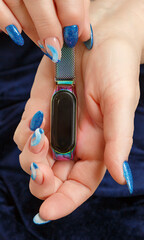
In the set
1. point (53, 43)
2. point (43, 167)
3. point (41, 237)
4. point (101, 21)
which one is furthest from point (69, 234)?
point (101, 21)

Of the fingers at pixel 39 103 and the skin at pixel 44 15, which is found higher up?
the skin at pixel 44 15

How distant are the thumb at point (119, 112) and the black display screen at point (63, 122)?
15 cm

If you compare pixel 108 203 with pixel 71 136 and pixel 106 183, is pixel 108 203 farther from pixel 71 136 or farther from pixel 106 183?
pixel 71 136

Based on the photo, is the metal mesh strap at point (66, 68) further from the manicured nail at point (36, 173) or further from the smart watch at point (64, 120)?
the manicured nail at point (36, 173)

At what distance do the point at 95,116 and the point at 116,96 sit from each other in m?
0.12

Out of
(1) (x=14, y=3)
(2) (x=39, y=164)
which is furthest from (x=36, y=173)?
(1) (x=14, y=3)

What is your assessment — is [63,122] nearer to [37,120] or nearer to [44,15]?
[37,120]

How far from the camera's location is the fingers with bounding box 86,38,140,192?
2.31 feet

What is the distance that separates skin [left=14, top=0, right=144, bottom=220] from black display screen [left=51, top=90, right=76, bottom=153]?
0.13 feet

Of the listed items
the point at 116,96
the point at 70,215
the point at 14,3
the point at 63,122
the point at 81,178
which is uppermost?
the point at 14,3

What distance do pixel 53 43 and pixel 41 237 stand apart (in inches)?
29.7

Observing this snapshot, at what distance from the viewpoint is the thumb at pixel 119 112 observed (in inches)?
27.5

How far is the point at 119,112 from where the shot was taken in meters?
0.73

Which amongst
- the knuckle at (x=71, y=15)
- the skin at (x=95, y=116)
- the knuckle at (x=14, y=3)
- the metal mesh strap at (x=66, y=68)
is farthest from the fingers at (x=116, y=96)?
the knuckle at (x=14, y=3)
